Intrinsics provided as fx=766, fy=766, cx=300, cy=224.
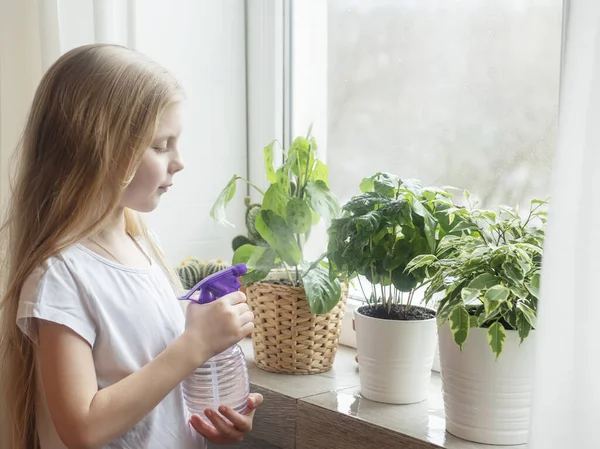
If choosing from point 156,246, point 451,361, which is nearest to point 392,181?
point 451,361

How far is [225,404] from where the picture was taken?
3.61ft

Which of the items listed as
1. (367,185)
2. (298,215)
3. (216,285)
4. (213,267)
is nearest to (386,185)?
(367,185)

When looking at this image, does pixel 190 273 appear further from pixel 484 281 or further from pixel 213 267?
pixel 484 281

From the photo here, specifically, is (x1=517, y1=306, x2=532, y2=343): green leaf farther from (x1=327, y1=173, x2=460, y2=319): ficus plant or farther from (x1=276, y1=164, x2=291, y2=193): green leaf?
(x1=276, y1=164, x2=291, y2=193): green leaf

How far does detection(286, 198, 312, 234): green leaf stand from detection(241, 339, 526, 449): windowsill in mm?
267

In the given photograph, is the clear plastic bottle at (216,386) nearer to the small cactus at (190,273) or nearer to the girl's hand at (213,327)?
the girl's hand at (213,327)

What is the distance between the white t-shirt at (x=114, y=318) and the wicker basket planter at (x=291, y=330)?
8.5 inches

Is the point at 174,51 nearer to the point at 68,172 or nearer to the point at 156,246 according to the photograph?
the point at 156,246

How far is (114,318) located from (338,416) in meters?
0.37

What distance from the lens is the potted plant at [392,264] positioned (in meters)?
1.12

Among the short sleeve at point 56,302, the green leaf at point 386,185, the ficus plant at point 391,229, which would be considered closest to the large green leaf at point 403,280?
the ficus plant at point 391,229

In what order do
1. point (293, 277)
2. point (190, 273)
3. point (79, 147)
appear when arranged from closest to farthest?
point (79, 147) → point (293, 277) → point (190, 273)

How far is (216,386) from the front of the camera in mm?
1101

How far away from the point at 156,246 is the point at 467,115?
0.60m
